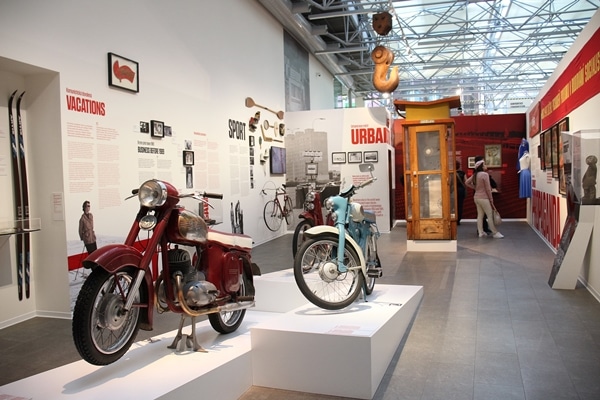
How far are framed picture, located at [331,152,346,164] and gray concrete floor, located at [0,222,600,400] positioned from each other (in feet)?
16.5

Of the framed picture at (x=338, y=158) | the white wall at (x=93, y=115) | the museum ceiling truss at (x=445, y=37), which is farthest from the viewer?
the museum ceiling truss at (x=445, y=37)

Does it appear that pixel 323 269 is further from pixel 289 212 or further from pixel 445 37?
pixel 445 37

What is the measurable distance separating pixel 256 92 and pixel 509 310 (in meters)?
6.86

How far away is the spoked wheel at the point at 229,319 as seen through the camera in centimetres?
349

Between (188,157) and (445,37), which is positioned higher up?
(445,37)

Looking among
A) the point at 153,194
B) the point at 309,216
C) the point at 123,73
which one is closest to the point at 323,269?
the point at 153,194

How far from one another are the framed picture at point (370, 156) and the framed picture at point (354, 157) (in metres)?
0.12

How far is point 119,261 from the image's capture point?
8.70 ft

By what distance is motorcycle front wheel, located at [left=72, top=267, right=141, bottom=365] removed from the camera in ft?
8.28

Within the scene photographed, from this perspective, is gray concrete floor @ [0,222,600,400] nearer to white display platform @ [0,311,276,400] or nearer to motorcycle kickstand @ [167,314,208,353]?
white display platform @ [0,311,276,400]

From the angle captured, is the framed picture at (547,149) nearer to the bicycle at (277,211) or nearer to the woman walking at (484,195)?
the woman walking at (484,195)

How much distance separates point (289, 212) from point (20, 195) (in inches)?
279

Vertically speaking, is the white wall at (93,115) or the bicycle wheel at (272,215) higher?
the white wall at (93,115)

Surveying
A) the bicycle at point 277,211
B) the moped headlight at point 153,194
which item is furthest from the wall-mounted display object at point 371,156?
the moped headlight at point 153,194
